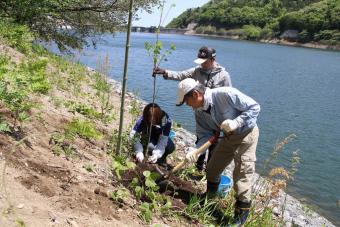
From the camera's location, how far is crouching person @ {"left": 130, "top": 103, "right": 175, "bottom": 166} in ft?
20.7

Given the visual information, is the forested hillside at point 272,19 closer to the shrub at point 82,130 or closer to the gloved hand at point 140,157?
the shrub at point 82,130

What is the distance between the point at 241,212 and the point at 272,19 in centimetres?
15490

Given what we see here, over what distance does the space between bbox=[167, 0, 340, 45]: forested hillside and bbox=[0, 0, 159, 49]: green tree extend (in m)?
88.4

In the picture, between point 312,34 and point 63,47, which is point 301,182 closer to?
point 63,47

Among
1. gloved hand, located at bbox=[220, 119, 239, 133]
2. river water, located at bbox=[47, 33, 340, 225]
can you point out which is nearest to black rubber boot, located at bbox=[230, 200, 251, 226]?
gloved hand, located at bbox=[220, 119, 239, 133]

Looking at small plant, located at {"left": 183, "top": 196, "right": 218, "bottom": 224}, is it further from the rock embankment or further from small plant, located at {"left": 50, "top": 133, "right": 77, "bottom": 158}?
the rock embankment

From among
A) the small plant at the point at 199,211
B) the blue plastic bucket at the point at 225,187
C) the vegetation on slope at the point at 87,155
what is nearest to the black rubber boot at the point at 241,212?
the vegetation on slope at the point at 87,155

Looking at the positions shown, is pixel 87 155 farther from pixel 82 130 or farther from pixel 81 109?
pixel 81 109

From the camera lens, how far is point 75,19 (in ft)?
52.9

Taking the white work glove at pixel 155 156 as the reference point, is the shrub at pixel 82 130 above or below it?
above

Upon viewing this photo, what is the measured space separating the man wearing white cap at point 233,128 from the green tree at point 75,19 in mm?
9461

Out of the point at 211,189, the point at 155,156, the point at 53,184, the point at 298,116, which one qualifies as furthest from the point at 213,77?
the point at 298,116

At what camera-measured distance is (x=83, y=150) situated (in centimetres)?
589

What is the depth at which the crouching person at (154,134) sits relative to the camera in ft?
20.7
